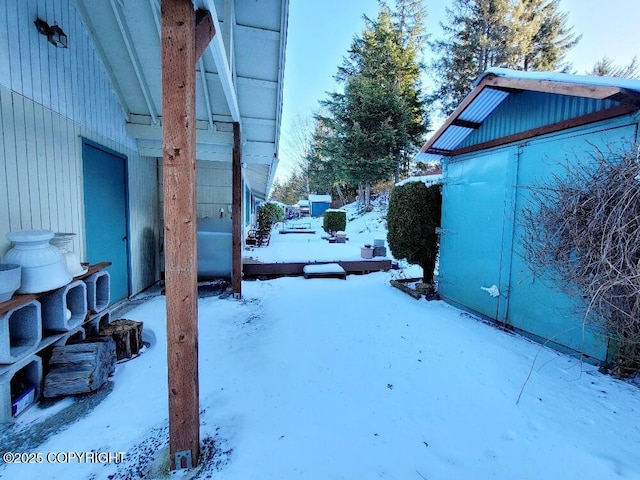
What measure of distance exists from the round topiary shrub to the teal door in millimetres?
4473

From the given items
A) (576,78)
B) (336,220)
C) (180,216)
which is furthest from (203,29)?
(336,220)

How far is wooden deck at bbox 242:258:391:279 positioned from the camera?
20.2ft

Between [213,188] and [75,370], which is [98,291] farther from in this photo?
[213,188]

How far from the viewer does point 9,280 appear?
6.21 ft

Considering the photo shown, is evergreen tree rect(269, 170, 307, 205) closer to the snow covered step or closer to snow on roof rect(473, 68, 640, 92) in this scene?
the snow covered step

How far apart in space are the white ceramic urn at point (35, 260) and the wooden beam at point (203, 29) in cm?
183

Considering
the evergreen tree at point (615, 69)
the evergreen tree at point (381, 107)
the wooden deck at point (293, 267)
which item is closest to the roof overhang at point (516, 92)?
the wooden deck at point (293, 267)

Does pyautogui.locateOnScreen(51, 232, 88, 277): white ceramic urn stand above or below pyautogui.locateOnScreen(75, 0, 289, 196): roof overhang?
below

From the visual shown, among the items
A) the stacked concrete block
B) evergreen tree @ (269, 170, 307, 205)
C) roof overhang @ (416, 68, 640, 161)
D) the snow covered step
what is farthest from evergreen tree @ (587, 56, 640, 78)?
evergreen tree @ (269, 170, 307, 205)

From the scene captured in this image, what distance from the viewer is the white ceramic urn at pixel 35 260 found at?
2104 millimetres

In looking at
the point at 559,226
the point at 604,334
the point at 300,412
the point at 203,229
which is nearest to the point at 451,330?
the point at 604,334

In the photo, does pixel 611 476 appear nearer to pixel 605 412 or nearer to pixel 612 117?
pixel 605 412

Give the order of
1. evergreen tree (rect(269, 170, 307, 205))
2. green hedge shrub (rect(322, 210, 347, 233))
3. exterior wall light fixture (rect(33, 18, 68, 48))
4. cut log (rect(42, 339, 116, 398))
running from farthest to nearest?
evergreen tree (rect(269, 170, 307, 205))
green hedge shrub (rect(322, 210, 347, 233))
exterior wall light fixture (rect(33, 18, 68, 48))
cut log (rect(42, 339, 116, 398))

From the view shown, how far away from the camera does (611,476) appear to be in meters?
1.61
